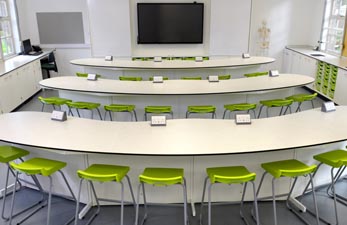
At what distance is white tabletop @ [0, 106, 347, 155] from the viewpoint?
102 inches

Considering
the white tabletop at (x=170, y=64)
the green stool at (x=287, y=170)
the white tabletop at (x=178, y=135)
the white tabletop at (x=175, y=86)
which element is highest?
the white tabletop at (x=170, y=64)

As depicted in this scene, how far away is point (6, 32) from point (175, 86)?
533cm

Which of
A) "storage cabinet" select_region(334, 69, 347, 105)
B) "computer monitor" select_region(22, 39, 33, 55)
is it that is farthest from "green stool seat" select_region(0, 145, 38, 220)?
"storage cabinet" select_region(334, 69, 347, 105)

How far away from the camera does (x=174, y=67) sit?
601 cm

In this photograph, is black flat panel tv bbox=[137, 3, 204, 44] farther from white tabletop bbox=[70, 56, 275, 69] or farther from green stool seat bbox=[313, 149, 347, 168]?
green stool seat bbox=[313, 149, 347, 168]

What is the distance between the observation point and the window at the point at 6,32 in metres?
7.24

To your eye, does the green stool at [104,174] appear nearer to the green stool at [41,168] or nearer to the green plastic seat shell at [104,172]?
the green plastic seat shell at [104,172]

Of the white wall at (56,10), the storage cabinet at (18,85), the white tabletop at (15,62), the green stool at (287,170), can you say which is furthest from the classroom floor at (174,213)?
the white wall at (56,10)

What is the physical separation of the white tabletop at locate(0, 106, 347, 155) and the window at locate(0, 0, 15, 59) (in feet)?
15.9

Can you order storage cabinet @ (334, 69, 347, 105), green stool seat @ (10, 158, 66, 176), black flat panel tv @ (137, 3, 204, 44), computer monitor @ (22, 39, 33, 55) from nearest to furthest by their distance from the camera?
green stool seat @ (10, 158, 66, 176) < storage cabinet @ (334, 69, 347, 105) < computer monitor @ (22, 39, 33, 55) < black flat panel tv @ (137, 3, 204, 44)

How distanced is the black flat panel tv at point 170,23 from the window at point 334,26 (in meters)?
3.36

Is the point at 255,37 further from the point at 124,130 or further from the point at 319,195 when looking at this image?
the point at 124,130

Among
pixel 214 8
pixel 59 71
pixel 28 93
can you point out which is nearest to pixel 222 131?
pixel 28 93

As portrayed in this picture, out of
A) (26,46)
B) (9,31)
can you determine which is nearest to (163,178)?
(26,46)
